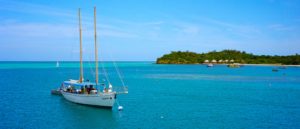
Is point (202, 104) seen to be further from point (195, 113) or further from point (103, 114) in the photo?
point (103, 114)

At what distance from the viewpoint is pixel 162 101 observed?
4397 centimetres

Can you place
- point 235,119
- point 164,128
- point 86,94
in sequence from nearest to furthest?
point 164,128
point 235,119
point 86,94

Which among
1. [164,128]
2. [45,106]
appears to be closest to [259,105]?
[164,128]

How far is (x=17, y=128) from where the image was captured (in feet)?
93.9

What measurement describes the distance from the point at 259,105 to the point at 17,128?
88.4ft

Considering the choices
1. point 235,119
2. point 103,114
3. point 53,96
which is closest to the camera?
point 235,119

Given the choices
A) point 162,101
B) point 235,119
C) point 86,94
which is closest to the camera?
point 235,119

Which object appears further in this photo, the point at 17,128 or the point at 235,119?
the point at 235,119

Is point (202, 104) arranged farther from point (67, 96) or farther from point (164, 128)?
point (67, 96)

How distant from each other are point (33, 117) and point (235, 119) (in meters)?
A: 19.6

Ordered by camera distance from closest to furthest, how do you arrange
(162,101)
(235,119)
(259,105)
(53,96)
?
(235,119) < (259,105) < (162,101) < (53,96)

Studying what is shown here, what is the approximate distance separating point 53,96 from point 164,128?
26708 millimetres

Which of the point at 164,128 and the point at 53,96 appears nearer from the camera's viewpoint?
the point at 164,128

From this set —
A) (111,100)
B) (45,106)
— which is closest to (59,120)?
(111,100)
